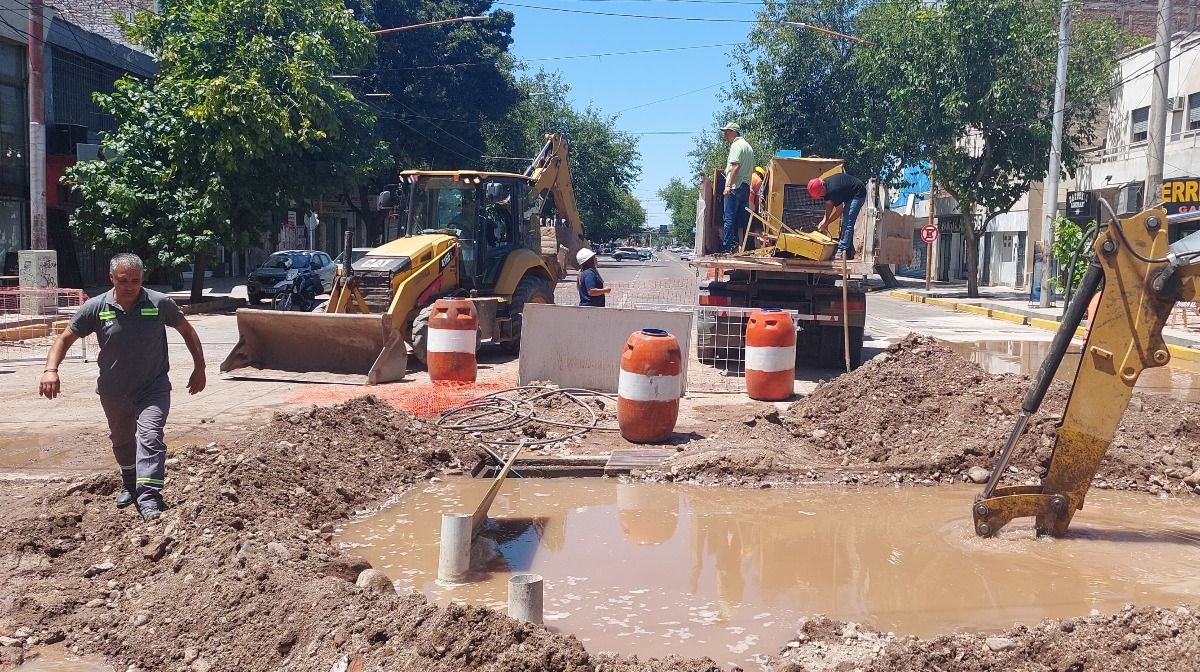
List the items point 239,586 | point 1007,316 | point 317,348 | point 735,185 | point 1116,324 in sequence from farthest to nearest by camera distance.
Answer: point 1007,316
point 735,185
point 317,348
point 1116,324
point 239,586

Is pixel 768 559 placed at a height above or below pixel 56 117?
below

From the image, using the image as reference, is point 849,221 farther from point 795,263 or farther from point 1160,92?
point 1160,92

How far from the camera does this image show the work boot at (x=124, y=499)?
626cm

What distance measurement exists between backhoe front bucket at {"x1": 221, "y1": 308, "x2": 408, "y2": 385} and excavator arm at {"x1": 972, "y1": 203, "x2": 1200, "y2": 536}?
26.2 ft

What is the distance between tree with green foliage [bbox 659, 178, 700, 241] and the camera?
130000 millimetres

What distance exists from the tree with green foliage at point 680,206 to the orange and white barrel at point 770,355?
107 meters

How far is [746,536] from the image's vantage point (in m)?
6.57

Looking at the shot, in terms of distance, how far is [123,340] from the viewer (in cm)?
624

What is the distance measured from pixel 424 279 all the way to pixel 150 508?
321 inches

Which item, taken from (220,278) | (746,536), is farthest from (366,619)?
(220,278)

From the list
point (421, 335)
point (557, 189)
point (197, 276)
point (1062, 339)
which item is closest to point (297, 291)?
point (197, 276)

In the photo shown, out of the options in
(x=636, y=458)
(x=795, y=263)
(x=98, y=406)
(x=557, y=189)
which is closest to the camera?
(x=636, y=458)

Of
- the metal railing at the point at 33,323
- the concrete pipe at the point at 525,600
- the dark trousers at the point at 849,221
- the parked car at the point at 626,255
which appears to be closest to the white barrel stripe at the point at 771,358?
the dark trousers at the point at 849,221

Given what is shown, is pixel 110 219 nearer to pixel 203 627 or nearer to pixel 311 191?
pixel 311 191
